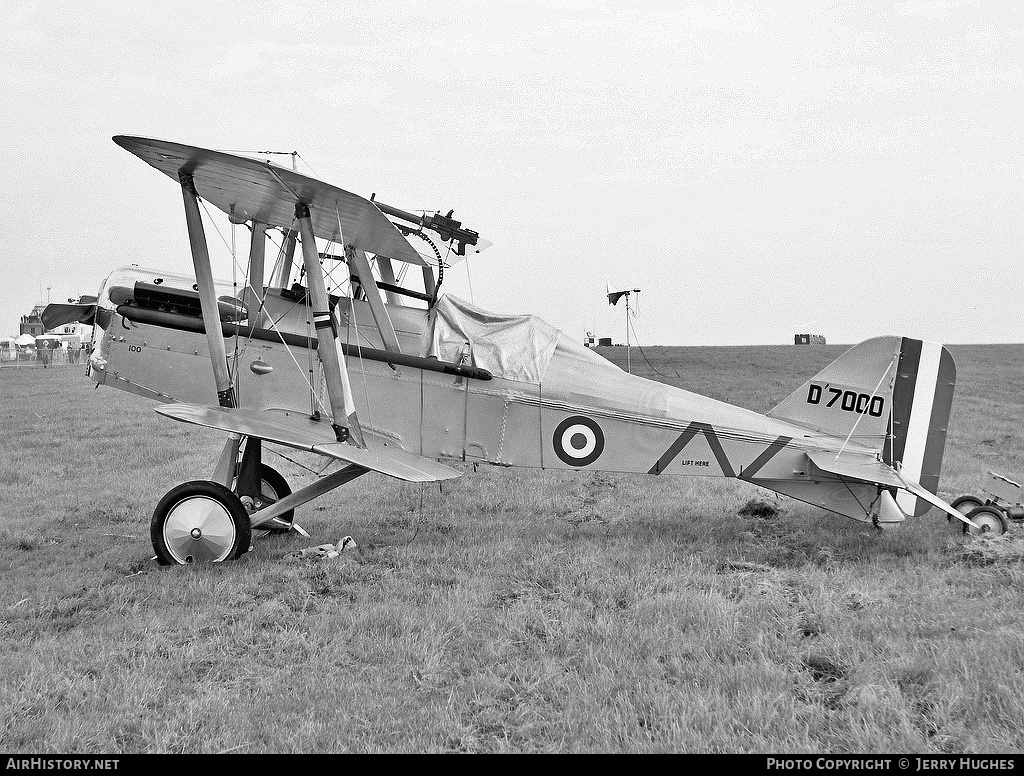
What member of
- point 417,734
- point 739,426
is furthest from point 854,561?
point 417,734

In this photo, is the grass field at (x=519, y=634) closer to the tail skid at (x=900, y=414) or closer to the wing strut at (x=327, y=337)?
the tail skid at (x=900, y=414)

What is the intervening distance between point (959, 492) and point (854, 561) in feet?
13.0

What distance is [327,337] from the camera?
5941mm

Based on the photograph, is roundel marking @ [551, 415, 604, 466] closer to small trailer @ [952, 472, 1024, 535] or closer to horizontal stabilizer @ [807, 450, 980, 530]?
horizontal stabilizer @ [807, 450, 980, 530]

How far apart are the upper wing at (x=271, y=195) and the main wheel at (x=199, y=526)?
7.96 feet

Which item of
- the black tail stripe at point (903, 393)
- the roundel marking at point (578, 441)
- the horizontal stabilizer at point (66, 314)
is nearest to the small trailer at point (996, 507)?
the black tail stripe at point (903, 393)

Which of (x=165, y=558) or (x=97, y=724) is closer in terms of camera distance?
(x=97, y=724)

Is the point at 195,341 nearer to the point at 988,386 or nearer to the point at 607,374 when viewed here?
the point at 607,374

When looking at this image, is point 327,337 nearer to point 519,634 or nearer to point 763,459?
point 519,634

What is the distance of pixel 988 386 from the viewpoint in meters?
26.6

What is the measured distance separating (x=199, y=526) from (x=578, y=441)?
3.21m

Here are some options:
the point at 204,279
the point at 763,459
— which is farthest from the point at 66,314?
the point at 763,459

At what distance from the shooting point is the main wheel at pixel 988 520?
6367 millimetres

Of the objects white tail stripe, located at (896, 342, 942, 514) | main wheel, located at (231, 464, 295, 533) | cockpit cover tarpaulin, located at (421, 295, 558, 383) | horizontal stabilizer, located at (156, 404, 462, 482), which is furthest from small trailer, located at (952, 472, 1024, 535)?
main wheel, located at (231, 464, 295, 533)
